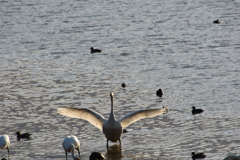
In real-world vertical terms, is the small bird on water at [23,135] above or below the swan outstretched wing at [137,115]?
below

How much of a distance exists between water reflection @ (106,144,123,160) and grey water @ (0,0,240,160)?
0.03 m

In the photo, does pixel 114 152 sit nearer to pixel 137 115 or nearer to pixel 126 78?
pixel 137 115

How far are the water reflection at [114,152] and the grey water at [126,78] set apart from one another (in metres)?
0.03

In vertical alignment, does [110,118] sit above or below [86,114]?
below

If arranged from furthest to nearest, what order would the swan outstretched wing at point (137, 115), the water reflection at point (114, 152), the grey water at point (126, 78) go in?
the swan outstretched wing at point (137, 115), the grey water at point (126, 78), the water reflection at point (114, 152)

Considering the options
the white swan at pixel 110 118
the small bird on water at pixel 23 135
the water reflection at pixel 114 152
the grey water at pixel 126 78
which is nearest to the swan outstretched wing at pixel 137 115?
the white swan at pixel 110 118

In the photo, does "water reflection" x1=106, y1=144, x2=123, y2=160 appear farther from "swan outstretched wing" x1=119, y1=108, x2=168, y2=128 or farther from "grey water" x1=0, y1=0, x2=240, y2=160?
"swan outstretched wing" x1=119, y1=108, x2=168, y2=128

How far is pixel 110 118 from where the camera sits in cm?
1388

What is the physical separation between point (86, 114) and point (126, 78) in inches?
266

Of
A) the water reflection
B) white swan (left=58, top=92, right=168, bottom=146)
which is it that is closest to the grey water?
the water reflection

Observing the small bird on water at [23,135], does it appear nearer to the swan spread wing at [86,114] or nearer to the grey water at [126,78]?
the grey water at [126,78]

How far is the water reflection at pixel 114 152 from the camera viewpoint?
13.0 m

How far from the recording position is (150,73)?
21.5 m

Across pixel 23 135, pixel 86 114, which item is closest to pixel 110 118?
pixel 86 114
